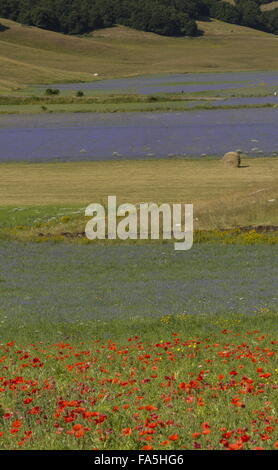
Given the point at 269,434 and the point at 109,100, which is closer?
the point at 269,434

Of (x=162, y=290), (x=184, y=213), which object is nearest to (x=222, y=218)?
(x=184, y=213)

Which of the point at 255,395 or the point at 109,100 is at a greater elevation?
the point at 255,395

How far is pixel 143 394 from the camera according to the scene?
1331cm

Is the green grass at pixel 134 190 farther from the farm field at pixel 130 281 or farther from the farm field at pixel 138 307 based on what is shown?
the farm field at pixel 130 281

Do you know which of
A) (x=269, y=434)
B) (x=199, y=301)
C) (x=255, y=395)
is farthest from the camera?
(x=199, y=301)

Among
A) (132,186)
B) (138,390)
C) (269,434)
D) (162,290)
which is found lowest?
(132,186)

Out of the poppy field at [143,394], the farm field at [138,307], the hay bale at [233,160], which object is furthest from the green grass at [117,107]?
the poppy field at [143,394]

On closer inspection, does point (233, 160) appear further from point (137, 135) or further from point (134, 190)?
point (137, 135)

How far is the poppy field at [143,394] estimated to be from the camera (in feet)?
34.0

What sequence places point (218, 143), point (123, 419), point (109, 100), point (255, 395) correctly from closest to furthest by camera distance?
point (123, 419)
point (255, 395)
point (218, 143)
point (109, 100)

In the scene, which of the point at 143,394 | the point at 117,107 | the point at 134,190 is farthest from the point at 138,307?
the point at 117,107

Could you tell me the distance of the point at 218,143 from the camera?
81000mm

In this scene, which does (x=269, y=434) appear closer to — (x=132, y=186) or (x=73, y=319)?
(x=73, y=319)

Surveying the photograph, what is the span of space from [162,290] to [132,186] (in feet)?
95.6
